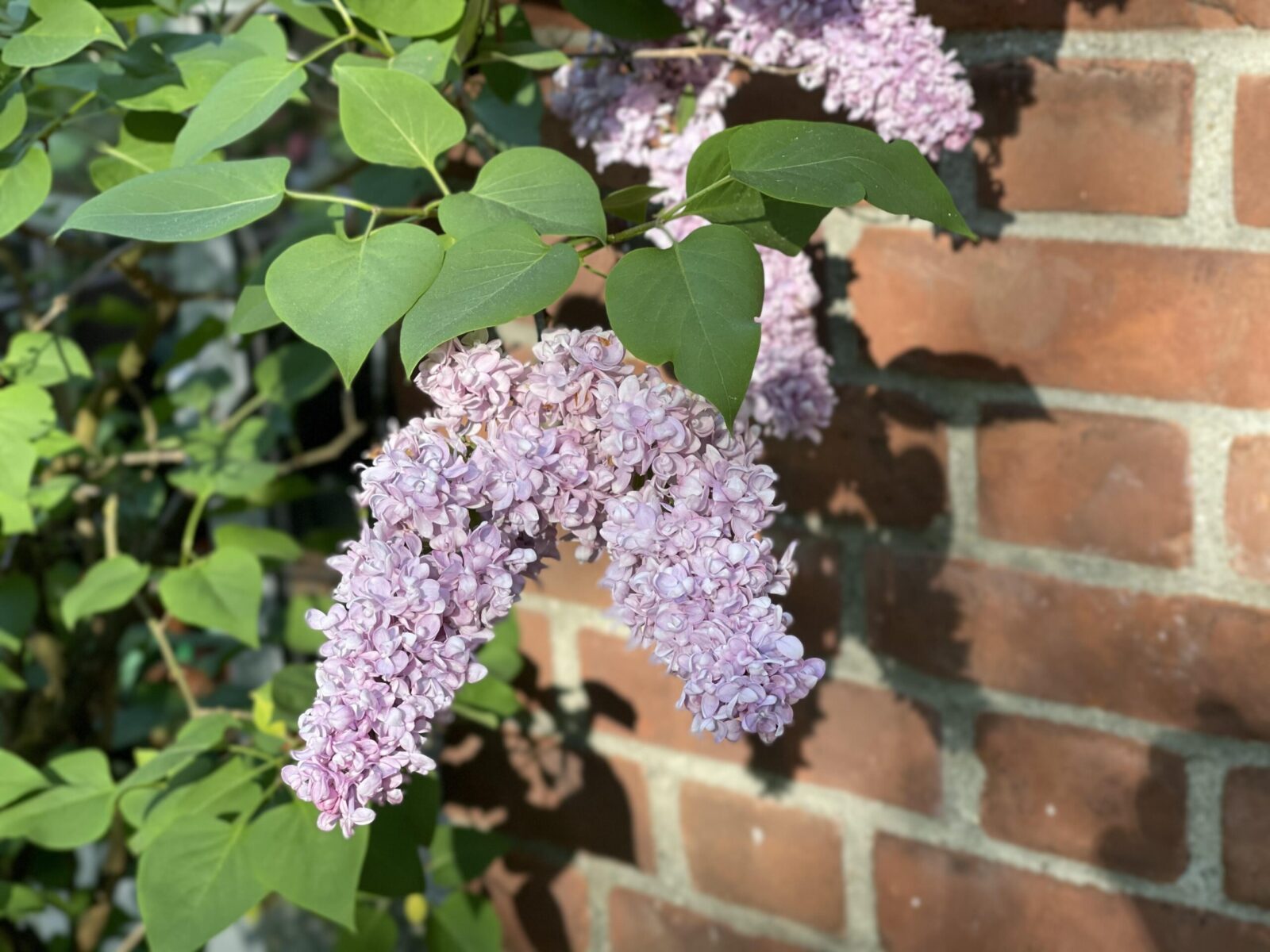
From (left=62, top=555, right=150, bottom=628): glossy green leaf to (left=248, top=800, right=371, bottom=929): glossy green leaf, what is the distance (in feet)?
0.56

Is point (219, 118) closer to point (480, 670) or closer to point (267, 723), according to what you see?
point (480, 670)

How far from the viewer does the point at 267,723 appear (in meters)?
0.59

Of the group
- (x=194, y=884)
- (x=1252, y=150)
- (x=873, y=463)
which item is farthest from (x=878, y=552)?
(x=194, y=884)

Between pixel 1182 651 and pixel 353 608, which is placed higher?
pixel 353 608

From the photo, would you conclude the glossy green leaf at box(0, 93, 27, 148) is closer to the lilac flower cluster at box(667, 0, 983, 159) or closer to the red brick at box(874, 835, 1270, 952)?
the lilac flower cluster at box(667, 0, 983, 159)

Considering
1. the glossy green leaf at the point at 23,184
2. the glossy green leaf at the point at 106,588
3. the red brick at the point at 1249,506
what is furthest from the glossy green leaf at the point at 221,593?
the red brick at the point at 1249,506

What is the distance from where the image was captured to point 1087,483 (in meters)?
0.60

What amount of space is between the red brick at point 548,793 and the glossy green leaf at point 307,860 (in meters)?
0.33

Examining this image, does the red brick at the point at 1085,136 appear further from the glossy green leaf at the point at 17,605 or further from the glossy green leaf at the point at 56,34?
the glossy green leaf at the point at 17,605

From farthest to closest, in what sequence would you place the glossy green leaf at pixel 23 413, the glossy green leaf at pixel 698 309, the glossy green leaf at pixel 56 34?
the glossy green leaf at pixel 23 413
the glossy green leaf at pixel 56 34
the glossy green leaf at pixel 698 309

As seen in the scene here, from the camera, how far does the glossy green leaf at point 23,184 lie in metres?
0.43

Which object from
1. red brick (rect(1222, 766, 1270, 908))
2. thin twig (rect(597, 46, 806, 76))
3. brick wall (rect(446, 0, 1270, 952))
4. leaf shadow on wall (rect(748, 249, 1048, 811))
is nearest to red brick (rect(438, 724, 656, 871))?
brick wall (rect(446, 0, 1270, 952))

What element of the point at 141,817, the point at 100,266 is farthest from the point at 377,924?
the point at 100,266

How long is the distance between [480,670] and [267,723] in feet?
0.97
